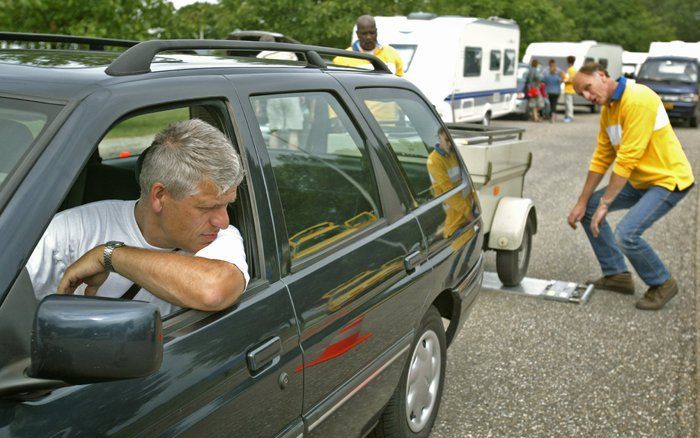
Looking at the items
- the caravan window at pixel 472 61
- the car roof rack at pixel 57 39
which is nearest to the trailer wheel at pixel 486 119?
the caravan window at pixel 472 61

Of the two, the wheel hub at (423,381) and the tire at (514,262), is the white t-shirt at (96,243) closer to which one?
the wheel hub at (423,381)

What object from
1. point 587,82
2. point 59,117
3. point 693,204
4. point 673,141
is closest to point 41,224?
point 59,117

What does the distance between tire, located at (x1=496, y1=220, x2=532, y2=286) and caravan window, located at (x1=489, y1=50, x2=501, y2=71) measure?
624 inches

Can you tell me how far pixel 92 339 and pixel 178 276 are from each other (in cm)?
49

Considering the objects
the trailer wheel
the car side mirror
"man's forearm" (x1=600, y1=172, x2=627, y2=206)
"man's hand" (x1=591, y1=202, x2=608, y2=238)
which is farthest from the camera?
the trailer wheel

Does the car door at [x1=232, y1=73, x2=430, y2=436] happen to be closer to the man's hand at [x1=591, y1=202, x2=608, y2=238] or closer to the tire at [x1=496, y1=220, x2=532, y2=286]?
the tire at [x1=496, y1=220, x2=532, y2=286]

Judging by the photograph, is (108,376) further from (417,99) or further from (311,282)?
(417,99)

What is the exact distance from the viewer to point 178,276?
2.00 m

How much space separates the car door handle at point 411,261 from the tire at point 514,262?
2.90 m

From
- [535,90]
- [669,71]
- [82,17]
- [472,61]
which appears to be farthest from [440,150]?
[669,71]

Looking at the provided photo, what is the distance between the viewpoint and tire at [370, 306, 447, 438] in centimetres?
341

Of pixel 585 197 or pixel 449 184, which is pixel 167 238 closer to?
pixel 449 184

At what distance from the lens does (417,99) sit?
3930 mm

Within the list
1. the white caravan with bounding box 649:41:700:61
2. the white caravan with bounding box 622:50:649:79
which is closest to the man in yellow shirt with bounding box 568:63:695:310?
the white caravan with bounding box 649:41:700:61
